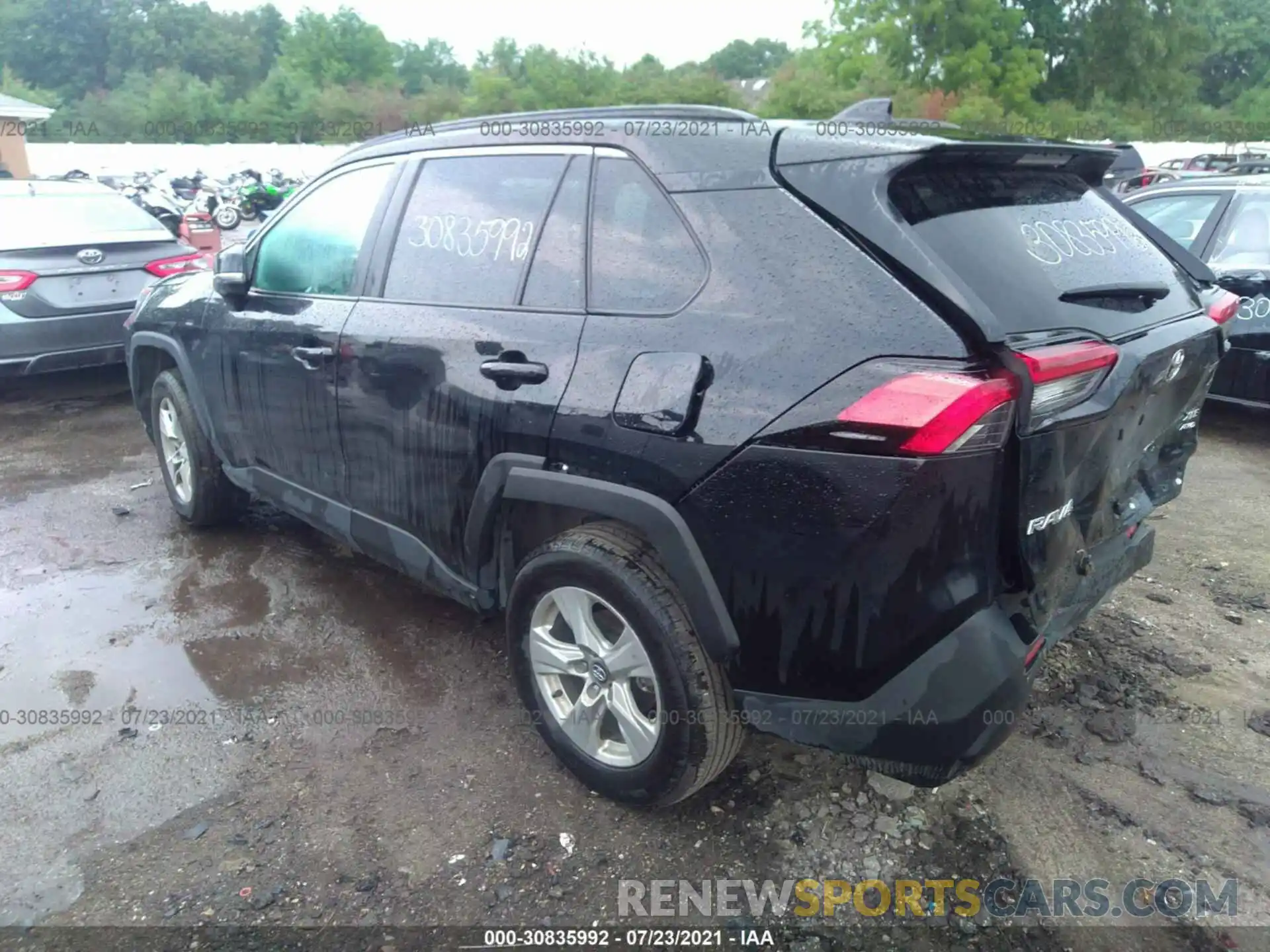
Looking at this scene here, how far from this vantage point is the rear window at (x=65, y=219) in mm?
6352

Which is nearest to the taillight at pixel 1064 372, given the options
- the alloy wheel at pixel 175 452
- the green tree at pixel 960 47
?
the alloy wheel at pixel 175 452

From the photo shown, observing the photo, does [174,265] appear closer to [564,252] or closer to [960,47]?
[564,252]

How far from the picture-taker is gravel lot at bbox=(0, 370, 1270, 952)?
2371 millimetres

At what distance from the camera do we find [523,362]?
258cm

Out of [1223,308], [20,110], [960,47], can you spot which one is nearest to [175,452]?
[1223,308]

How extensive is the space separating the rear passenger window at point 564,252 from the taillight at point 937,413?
3.11ft

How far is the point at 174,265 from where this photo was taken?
695 centimetres

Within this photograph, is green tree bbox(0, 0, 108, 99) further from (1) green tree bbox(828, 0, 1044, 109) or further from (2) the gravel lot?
(2) the gravel lot

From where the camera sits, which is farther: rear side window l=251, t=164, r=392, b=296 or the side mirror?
the side mirror

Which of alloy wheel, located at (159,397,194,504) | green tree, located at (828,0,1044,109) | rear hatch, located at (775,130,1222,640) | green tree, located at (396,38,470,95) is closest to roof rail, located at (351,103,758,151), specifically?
rear hatch, located at (775,130,1222,640)

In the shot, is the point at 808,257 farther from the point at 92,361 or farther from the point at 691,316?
the point at 92,361

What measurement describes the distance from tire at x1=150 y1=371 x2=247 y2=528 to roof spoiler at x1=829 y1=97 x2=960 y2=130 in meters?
3.18

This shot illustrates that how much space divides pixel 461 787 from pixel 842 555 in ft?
4.73

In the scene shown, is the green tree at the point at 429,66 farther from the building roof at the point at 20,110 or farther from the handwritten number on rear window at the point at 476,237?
the handwritten number on rear window at the point at 476,237
